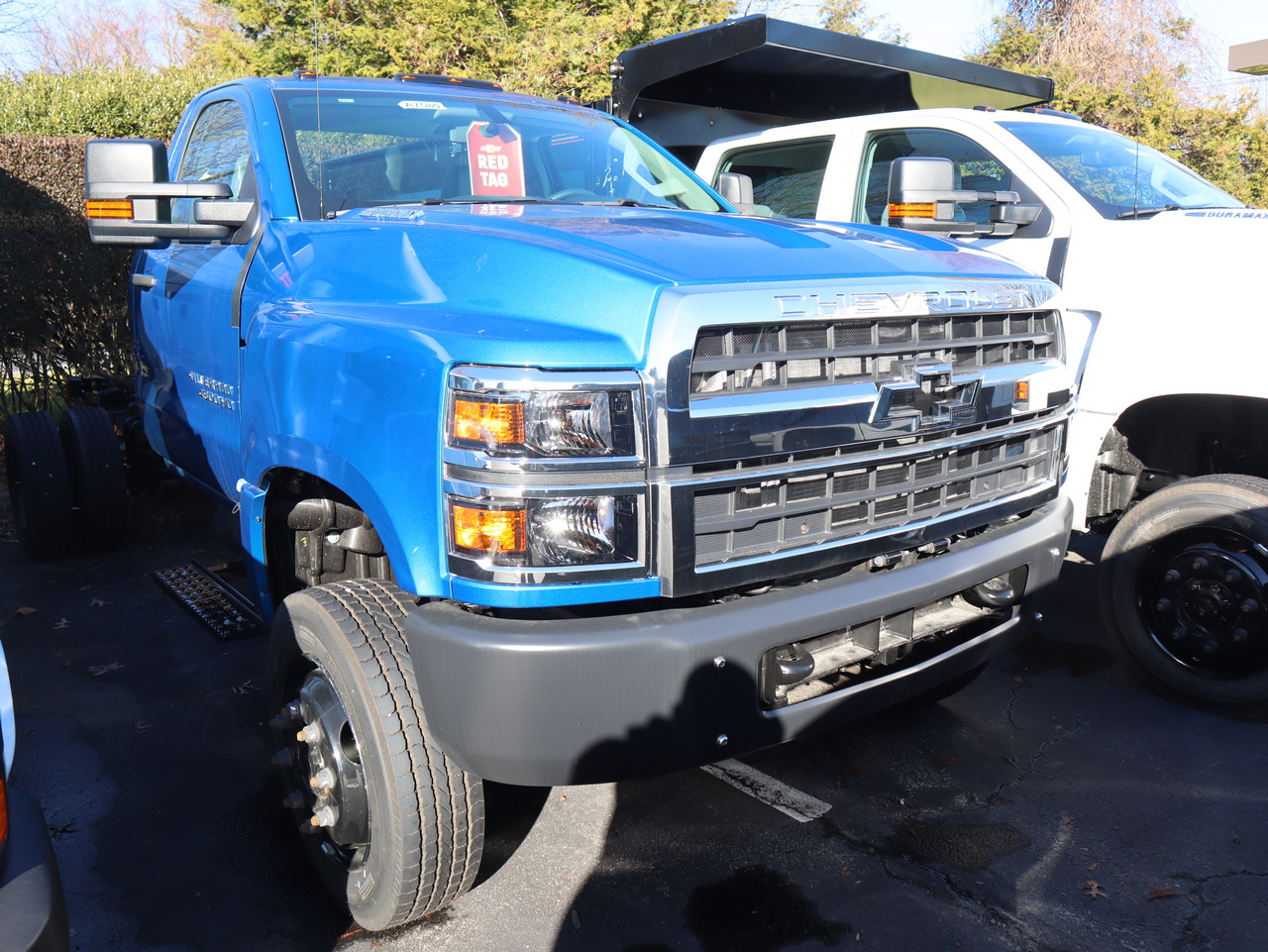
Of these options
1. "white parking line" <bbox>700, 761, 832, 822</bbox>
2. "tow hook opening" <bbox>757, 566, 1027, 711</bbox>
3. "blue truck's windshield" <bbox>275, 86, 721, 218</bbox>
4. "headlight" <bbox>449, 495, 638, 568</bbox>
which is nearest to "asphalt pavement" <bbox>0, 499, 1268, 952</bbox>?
"white parking line" <bbox>700, 761, 832, 822</bbox>

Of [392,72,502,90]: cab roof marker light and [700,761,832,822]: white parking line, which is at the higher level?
[392,72,502,90]: cab roof marker light

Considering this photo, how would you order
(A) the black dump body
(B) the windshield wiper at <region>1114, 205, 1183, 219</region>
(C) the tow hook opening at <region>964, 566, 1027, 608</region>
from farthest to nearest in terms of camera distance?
1. (A) the black dump body
2. (B) the windshield wiper at <region>1114, 205, 1183, 219</region>
3. (C) the tow hook opening at <region>964, 566, 1027, 608</region>

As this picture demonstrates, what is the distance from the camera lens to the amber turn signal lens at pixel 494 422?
1978mm

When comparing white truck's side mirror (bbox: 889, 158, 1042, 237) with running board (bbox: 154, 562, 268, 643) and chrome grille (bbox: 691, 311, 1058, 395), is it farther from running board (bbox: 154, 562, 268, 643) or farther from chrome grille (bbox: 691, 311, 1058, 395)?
running board (bbox: 154, 562, 268, 643)

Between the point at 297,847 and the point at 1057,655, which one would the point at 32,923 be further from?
the point at 1057,655

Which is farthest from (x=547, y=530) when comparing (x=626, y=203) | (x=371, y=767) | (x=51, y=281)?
(x=51, y=281)

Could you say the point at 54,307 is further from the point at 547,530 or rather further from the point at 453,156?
the point at 547,530

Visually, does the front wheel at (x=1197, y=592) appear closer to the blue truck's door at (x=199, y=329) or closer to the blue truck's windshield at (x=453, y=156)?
the blue truck's windshield at (x=453, y=156)

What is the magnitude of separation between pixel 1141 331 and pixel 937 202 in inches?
35.3

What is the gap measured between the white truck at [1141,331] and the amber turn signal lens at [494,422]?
216 centimetres

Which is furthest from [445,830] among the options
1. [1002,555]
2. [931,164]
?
[931,164]

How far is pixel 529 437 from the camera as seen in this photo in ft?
6.49

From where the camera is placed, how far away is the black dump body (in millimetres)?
6016

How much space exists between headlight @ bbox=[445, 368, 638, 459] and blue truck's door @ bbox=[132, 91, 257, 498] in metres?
A: 1.46
